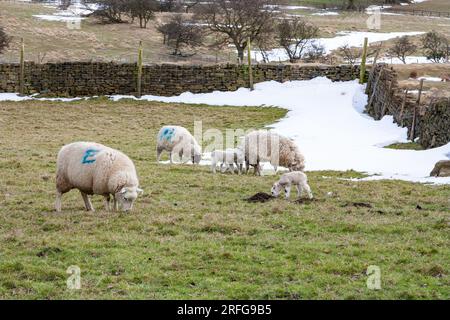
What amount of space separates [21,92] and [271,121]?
12294 mm

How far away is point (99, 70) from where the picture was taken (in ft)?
113

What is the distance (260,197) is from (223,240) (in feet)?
10.1

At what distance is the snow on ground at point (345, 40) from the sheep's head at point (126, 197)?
35.0 metres

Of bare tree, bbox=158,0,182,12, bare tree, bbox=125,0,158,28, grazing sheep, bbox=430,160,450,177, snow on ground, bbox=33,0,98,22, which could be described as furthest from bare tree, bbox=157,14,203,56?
grazing sheep, bbox=430,160,450,177

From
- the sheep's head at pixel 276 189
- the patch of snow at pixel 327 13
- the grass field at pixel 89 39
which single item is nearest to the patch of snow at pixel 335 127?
the sheep's head at pixel 276 189

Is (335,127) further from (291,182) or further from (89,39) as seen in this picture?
(89,39)

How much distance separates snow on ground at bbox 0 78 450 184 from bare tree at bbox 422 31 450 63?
13.7 m

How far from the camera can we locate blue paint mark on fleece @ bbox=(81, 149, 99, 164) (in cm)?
1207

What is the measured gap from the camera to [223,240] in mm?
10594

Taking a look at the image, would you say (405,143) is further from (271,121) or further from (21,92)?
(21,92)

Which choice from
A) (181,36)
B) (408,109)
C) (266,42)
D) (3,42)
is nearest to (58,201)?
(408,109)

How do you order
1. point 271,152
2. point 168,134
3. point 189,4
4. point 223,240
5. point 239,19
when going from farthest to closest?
point 189,4
point 239,19
point 168,134
point 271,152
point 223,240

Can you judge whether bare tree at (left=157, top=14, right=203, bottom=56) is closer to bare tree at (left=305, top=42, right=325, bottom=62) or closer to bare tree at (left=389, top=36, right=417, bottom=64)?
bare tree at (left=305, top=42, right=325, bottom=62)
